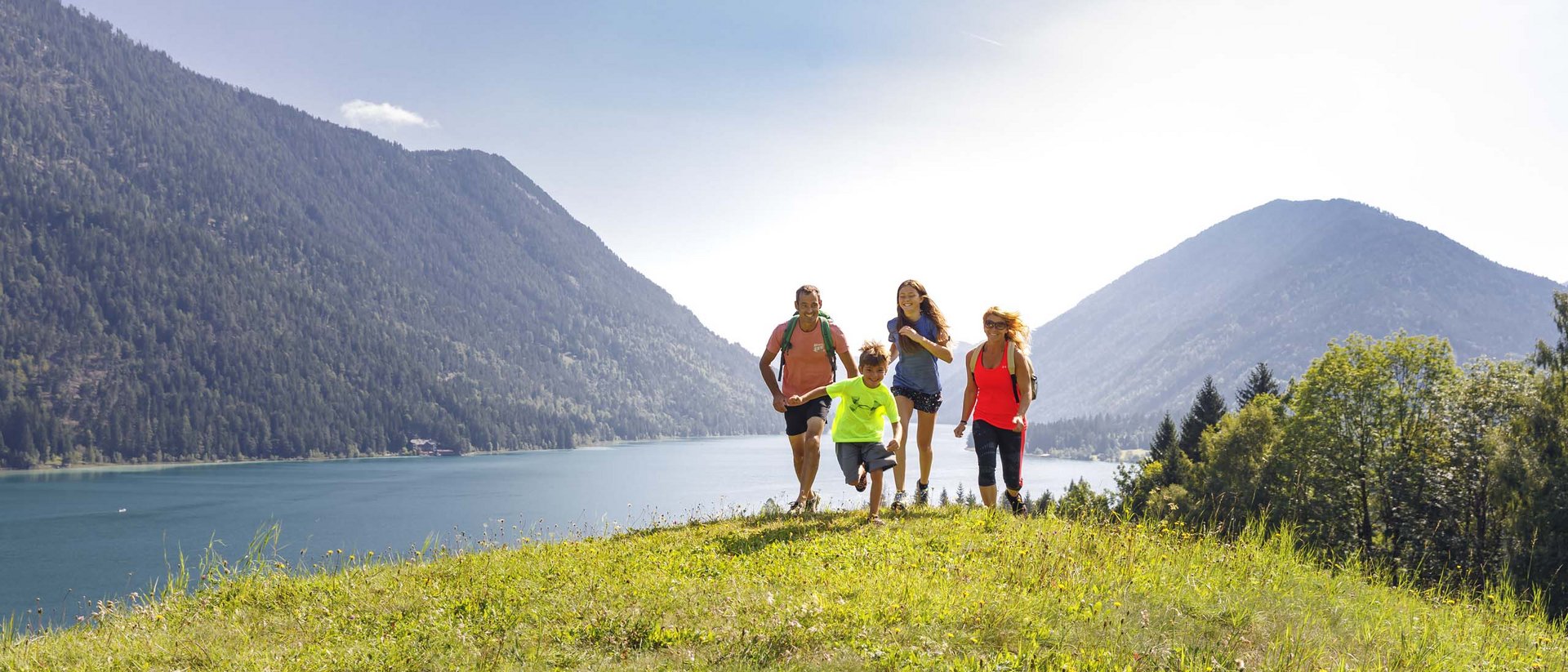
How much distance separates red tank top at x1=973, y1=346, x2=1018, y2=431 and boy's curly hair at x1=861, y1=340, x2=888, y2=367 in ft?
4.05

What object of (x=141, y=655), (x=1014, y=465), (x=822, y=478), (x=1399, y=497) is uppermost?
(x=1014, y=465)

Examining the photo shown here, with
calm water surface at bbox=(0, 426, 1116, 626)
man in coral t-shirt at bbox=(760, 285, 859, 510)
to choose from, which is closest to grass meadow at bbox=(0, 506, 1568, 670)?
man in coral t-shirt at bbox=(760, 285, 859, 510)

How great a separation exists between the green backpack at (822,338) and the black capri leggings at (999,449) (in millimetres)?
1927

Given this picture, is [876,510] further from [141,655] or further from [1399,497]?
[1399,497]

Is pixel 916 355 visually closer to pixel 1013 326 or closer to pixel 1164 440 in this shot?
pixel 1013 326

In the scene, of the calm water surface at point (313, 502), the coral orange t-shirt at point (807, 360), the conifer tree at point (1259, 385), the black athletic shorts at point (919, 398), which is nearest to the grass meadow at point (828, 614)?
the black athletic shorts at point (919, 398)

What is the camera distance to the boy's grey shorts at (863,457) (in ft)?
29.8

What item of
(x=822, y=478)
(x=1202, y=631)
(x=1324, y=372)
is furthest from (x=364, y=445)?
(x=1202, y=631)

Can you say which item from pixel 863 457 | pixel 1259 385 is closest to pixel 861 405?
pixel 863 457

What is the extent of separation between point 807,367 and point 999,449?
255 cm

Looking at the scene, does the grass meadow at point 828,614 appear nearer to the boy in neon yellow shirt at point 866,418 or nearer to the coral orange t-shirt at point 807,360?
the boy in neon yellow shirt at point 866,418

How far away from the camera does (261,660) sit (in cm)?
507

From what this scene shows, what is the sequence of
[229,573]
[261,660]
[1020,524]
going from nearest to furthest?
[261,660], [229,573], [1020,524]

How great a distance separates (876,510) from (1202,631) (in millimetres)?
4051
